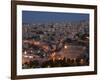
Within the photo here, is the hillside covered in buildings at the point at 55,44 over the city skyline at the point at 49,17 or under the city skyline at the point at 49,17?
under

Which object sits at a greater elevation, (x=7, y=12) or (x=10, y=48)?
(x=7, y=12)

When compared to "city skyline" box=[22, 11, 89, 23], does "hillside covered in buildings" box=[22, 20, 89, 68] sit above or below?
below

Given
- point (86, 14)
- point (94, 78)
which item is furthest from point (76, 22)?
point (94, 78)

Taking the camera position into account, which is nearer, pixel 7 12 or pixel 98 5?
pixel 7 12

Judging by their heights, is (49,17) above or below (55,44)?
above

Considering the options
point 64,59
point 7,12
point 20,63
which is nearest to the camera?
point 7,12

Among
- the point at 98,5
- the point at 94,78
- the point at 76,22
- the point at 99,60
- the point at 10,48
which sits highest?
the point at 98,5

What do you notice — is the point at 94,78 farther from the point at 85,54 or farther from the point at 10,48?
the point at 10,48

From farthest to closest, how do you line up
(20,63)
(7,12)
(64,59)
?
(64,59) < (20,63) < (7,12)
